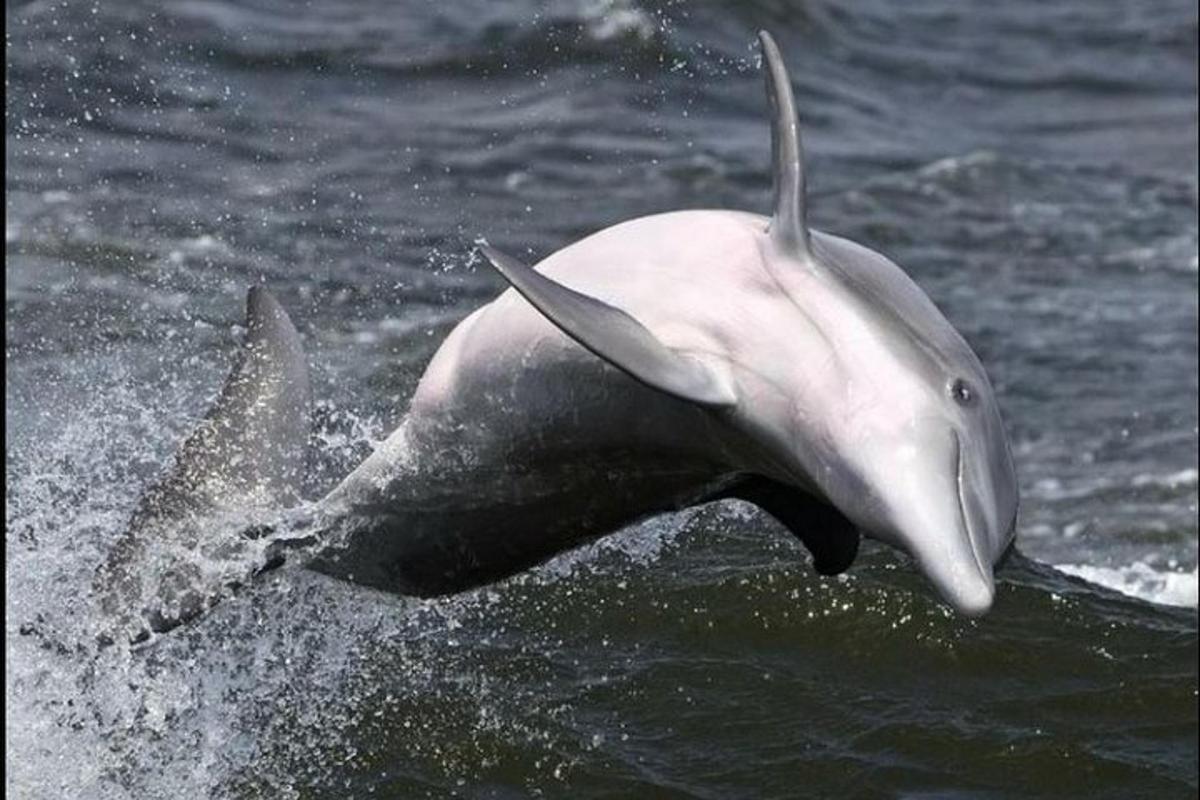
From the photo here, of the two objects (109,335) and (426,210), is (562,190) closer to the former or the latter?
(426,210)

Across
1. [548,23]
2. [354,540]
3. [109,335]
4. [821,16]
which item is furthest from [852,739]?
[821,16]

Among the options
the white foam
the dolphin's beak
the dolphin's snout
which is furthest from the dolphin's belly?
the white foam

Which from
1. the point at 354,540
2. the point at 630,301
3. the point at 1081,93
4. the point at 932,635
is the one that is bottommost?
the point at 1081,93

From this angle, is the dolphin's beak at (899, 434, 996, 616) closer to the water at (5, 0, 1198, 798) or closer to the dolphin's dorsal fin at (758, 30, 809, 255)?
the dolphin's dorsal fin at (758, 30, 809, 255)

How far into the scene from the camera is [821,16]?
22.2 metres

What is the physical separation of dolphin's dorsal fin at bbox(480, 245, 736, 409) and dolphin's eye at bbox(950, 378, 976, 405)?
0.57 m

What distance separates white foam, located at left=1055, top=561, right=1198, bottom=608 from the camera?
12594mm

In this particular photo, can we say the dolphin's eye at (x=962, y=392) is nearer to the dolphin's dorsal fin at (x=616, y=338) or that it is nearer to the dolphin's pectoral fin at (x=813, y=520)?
the dolphin's dorsal fin at (x=616, y=338)

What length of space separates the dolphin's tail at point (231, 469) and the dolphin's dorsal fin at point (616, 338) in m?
1.68

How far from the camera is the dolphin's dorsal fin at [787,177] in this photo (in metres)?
6.83

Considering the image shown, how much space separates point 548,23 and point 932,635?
36.1 ft

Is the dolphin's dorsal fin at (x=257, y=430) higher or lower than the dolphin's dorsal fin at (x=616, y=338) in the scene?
lower

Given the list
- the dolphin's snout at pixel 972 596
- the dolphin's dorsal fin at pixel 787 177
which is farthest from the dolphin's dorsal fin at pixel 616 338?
the dolphin's snout at pixel 972 596

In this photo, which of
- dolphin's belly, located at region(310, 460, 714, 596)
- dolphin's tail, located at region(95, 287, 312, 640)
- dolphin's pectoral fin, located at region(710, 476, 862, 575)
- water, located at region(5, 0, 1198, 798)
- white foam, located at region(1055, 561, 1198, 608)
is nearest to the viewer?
dolphin's pectoral fin, located at region(710, 476, 862, 575)
